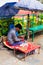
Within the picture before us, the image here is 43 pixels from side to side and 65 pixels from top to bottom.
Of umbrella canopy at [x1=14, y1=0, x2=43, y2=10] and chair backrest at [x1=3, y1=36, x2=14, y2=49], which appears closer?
umbrella canopy at [x1=14, y1=0, x2=43, y2=10]

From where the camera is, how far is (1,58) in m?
7.29

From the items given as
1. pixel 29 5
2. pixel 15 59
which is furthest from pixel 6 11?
pixel 15 59

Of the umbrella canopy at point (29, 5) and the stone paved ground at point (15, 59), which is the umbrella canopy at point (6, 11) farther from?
the stone paved ground at point (15, 59)

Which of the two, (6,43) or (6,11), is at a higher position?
(6,11)

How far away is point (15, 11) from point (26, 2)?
59.4 inches

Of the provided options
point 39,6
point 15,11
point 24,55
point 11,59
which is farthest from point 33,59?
point 15,11

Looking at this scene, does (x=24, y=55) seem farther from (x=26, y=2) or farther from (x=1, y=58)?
(x=26, y=2)

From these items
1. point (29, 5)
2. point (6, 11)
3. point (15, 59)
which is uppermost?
point (29, 5)

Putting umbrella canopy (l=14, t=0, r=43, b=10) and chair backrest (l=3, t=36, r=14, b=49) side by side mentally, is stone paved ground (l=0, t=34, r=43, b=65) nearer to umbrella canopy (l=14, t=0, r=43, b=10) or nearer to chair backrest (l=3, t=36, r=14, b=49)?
chair backrest (l=3, t=36, r=14, b=49)

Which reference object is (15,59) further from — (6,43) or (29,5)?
(29,5)

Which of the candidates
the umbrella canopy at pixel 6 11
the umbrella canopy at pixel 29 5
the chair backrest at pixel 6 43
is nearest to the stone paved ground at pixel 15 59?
the chair backrest at pixel 6 43

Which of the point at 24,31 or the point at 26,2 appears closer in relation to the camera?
the point at 26,2

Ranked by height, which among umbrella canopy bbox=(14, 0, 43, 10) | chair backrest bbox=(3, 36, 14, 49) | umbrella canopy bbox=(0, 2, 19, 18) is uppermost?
umbrella canopy bbox=(14, 0, 43, 10)

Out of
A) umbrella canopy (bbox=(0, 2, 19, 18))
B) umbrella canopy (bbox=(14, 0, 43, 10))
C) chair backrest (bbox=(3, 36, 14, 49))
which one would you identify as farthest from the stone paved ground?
umbrella canopy (bbox=(14, 0, 43, 10))
